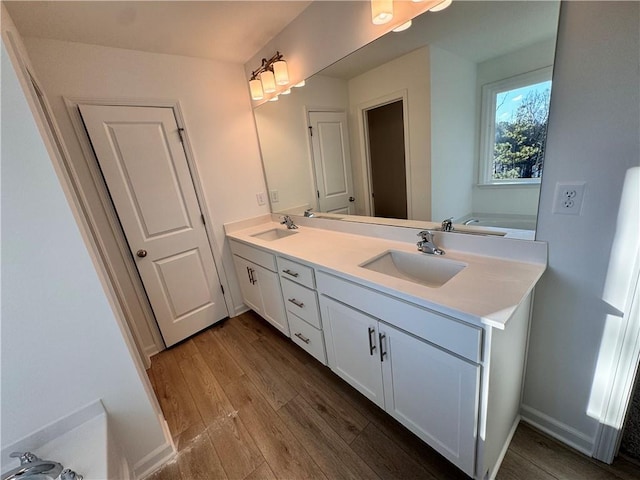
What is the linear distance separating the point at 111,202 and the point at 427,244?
7.14 feet

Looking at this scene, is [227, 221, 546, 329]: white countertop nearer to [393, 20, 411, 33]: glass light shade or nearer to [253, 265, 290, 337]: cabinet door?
[253, 265, 290, 337]: cabinet door

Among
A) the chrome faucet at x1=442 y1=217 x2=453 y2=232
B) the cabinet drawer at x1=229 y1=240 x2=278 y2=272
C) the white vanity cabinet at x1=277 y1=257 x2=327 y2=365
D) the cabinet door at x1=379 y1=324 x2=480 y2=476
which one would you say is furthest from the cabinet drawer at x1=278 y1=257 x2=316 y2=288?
the chrome faucet at x1=442 y1=217 x2=453 y2=232

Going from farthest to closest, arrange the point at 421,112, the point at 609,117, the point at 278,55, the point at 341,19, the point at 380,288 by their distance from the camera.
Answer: the point at 278,55 → the point at 341,19 → the point at 421,112 → the point at 380,288 → the point at 609,117

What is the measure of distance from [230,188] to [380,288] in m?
1.83

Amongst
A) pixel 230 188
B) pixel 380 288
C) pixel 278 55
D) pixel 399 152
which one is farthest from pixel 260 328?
pixel 278 55

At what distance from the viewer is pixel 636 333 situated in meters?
0.92

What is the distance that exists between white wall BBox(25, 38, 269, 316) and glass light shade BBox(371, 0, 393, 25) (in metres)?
1.49

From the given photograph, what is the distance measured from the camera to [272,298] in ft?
6.56

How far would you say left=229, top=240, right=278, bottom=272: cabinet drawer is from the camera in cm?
185

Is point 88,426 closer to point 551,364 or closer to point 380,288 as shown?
point 380,288

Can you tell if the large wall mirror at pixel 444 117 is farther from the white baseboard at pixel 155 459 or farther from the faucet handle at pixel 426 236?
the white baseboard at pixel 155 459

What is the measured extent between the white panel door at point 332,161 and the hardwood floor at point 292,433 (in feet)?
4.00

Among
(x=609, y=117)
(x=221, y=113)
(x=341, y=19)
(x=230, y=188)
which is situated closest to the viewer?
(x=609, y=117)

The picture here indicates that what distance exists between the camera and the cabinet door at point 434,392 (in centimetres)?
91
